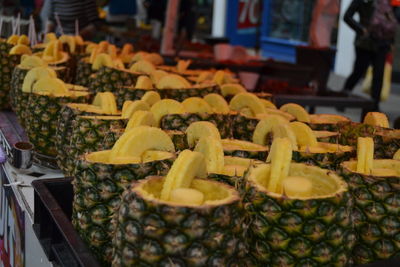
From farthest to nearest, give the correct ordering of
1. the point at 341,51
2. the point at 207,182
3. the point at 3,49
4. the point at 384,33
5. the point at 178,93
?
the point at 341,51
the point at 384,33
the point at 3,49
the point at 178,93
the point at 207,182

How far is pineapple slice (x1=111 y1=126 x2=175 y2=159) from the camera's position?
1.40 m

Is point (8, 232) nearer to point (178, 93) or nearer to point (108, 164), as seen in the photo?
point (178, 93)

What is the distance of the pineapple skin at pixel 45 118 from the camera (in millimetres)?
2320

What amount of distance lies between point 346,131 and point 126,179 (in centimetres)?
89

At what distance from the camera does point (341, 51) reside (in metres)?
12.9

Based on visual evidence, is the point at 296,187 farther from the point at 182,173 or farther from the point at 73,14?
the point at 73,14

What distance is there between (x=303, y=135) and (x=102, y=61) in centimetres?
148

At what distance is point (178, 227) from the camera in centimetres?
104

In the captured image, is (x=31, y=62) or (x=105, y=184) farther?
(x=31, y=62)

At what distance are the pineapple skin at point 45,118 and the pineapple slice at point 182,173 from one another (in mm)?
1248

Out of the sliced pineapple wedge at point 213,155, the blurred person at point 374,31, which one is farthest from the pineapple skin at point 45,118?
the blurred person at point 374,31

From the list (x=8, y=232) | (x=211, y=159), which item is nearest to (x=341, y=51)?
(x=8, y=232)

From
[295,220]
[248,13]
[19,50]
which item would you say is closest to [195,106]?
[295,220]

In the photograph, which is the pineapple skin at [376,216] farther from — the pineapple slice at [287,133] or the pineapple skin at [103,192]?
the pineapple skin at [103,192]
